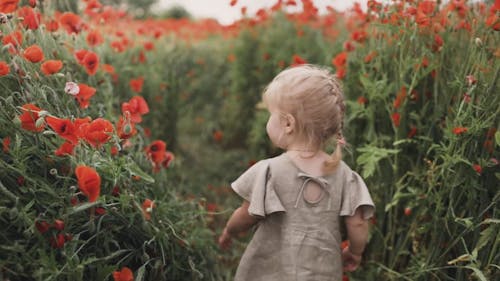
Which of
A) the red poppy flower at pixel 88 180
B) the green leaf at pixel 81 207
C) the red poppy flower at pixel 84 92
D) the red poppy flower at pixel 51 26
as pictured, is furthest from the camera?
the red poppy flower at pixel 51 26

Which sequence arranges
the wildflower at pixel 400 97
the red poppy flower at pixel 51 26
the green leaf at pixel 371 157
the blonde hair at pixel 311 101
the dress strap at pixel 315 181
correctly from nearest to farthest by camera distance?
the blonde hair at pixel 311 101
the dress strap at pixel 315 181
the green leaf at pixel 371 157
the wildflower at pixel 400 97
the red poppy flower at pixel 51 26

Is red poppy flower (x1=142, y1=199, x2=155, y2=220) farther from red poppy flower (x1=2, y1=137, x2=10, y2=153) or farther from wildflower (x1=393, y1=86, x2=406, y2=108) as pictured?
wildflower (x1=393, y1=86, x2=406, y2=108)

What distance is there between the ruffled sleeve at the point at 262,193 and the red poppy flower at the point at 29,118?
75 cm

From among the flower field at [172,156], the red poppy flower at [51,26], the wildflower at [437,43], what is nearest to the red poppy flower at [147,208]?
the flower field at [172,156]

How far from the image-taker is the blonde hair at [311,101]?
1931 mm

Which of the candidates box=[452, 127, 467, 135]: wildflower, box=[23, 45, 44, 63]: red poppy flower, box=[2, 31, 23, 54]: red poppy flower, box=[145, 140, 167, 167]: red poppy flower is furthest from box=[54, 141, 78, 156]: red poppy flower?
box=[452, 127, 467, 135]: wildflower

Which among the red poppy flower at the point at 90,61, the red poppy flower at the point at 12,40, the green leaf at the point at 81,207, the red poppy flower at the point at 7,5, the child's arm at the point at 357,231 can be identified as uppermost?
the red poppy flower at the point at 7,5

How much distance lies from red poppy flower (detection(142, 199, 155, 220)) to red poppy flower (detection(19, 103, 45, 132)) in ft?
1.57

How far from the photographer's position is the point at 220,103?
19.9 feet

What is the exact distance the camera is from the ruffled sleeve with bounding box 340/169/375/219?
2.07 metres

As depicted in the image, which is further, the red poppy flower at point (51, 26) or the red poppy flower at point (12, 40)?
the red poppy flower at point (51, 26)

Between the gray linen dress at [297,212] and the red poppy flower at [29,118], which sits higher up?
the red poppy flower at [29,118]

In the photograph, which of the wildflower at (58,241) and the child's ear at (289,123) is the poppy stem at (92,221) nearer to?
the wildflower at (58,241)

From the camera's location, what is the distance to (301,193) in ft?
6.73
